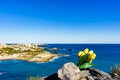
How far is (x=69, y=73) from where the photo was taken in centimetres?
961

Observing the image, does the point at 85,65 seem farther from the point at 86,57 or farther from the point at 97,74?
the point at 97,74

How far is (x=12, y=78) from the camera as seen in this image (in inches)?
1886

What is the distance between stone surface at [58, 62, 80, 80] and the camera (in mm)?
9492

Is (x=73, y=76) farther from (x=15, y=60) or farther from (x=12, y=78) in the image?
(x=15, y=60)

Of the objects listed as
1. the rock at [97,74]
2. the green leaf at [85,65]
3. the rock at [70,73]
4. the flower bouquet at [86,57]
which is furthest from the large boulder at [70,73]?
the rock at [97,74]

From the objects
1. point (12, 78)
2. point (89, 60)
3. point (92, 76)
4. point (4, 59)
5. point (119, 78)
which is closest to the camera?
point (89, 60)

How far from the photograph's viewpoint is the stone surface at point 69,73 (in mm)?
9492

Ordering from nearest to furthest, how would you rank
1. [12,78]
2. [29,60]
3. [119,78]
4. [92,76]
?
[92,76]
[119,78]
[12,78]
[29,60]

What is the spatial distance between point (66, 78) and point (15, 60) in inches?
2995

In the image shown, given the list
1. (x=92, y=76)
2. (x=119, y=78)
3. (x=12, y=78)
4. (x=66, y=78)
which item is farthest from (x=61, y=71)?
(x=12, y=78)

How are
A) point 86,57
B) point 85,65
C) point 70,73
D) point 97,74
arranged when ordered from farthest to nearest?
point 97,74, point 85,65, point 70,73, point 86,57

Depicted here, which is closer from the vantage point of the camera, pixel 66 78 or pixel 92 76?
pixel 66 78

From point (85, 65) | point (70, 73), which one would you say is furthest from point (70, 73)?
point (85, 65)

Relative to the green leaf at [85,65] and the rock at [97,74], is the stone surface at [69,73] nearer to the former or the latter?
the green leaf at [85,65]
